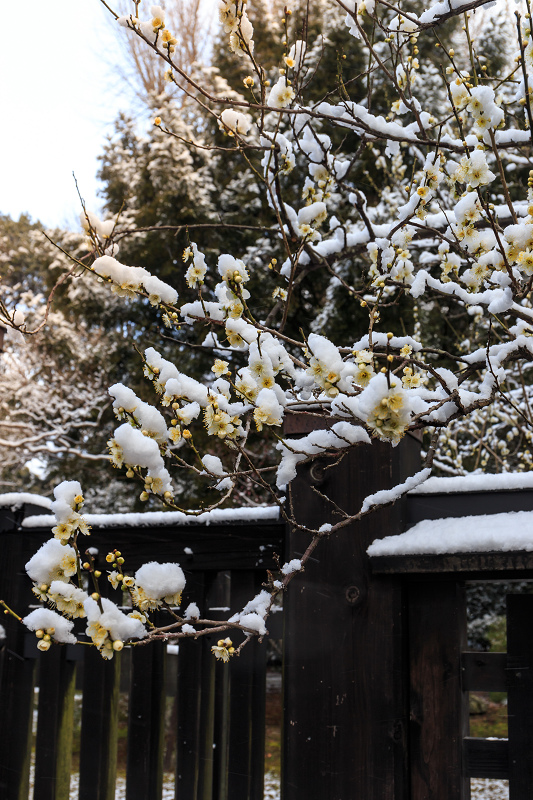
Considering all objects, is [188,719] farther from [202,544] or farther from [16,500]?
[16,500]

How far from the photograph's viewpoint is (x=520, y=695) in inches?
52.4

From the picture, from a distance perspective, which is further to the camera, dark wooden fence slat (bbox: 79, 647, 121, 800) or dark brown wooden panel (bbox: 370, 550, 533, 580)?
dark wooden fence slat (bbox: 79, 647, 121, 800)

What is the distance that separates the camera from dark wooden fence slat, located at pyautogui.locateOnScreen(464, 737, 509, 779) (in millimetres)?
1338

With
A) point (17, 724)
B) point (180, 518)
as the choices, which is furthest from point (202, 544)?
point (17, 724)

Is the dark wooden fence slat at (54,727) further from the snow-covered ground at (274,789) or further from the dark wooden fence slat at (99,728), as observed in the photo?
the snow-covered ground at (274,789)

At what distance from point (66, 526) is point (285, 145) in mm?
1524

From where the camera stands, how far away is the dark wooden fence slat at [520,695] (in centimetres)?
131

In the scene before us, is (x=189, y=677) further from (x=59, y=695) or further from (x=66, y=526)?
(x=66, y=526)

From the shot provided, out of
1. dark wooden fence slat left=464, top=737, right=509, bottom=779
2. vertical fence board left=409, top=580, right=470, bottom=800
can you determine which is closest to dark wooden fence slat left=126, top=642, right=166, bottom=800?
vertical fence board left=409, top=580, right=470, bottom=800

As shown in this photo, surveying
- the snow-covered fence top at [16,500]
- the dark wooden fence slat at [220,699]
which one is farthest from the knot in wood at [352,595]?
the snow-covered fence top at [16,500]

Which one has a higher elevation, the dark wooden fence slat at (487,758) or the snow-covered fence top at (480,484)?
the snow-covered fence top at (480,484)

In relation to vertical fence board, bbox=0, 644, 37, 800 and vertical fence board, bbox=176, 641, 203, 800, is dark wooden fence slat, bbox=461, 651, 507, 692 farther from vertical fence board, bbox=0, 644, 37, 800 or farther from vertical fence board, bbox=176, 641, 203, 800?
vertical fence board, bbox=0, 644, 37, 800

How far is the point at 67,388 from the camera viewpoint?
34.3 ft

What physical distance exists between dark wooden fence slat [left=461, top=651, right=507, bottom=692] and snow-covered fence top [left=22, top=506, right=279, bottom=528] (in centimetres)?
51
